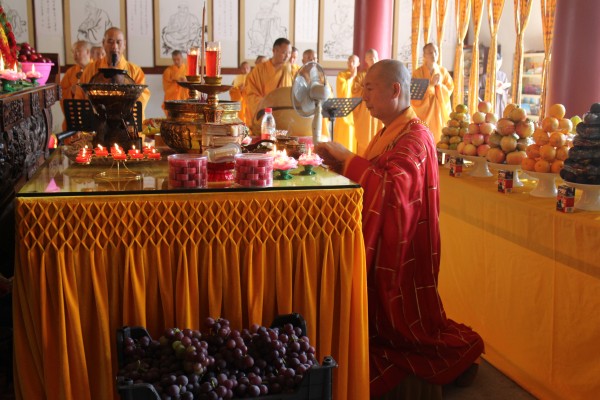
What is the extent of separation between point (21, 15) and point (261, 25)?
4.18m

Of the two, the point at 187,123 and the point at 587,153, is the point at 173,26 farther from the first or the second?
the point at 587,153

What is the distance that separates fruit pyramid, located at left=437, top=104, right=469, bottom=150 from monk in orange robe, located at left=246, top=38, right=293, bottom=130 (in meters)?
3.85

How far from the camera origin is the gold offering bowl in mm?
2535

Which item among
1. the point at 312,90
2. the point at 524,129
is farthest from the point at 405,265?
the point at 312,90

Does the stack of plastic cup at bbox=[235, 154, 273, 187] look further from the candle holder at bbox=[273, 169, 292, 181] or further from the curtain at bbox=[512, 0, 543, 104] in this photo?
the curtain at bbox=[512, 0, 543, 104]

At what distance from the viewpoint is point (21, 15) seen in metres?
11.1

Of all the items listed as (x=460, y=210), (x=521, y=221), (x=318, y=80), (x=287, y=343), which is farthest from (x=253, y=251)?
(x=318, y=80)

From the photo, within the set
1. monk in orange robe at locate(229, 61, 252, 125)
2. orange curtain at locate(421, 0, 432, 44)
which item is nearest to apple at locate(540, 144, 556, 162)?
monk in orange robe at locate(229, 61, 252, 125)

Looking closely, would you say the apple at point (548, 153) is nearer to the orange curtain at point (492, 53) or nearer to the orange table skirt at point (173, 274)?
the orange table skirt at point (173, 274)

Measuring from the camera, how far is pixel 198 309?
6.86ft

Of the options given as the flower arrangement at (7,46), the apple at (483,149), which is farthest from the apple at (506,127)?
the flower arrangement at (7,46)

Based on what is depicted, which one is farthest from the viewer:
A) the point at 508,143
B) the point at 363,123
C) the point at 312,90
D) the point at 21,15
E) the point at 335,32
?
the point at 335,32

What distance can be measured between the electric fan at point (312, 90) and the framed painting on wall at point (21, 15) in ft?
29.1

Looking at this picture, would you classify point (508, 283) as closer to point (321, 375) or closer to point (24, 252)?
point (321, 375)
